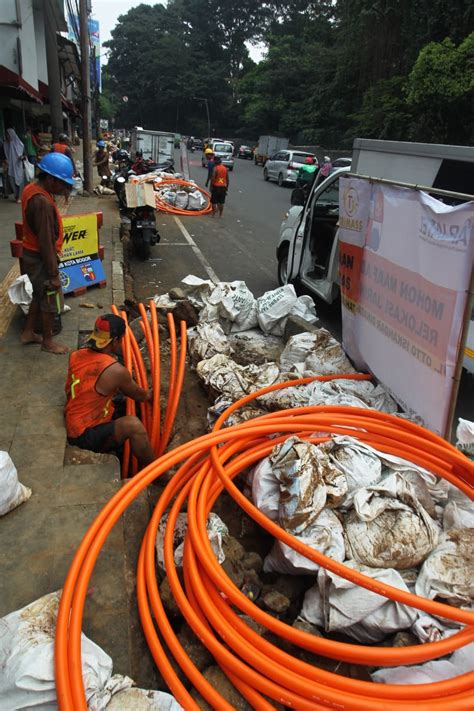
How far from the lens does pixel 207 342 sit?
5535 millimetres

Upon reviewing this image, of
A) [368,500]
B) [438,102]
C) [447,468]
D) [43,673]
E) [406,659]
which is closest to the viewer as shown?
[43,673]

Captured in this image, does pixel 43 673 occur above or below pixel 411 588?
above

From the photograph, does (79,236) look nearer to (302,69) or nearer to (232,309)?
(232,309)

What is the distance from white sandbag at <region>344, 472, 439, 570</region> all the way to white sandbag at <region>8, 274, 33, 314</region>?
3815 mm

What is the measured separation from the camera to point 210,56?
77312 millimetres

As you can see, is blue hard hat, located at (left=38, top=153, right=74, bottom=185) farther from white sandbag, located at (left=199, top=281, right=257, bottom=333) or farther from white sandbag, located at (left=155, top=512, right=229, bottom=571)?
white sandbag, located at (left=155, top=512, right=229, bottom=571)

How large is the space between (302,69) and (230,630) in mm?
51430

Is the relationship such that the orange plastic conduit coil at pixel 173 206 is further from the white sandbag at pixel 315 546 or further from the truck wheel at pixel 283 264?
the white sandbag at pixel 315 546

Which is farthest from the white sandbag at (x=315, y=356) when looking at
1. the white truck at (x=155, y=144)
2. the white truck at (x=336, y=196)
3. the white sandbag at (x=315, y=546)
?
the white truck at (x=155, y=144)

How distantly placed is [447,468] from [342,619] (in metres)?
1.23

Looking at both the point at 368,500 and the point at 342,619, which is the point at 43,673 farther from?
the point at 368,500

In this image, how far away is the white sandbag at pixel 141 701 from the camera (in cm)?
197

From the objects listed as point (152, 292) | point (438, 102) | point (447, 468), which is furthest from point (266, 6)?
point (447, 468)

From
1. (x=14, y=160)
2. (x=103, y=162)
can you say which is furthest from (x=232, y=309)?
(x=103, y=162)
